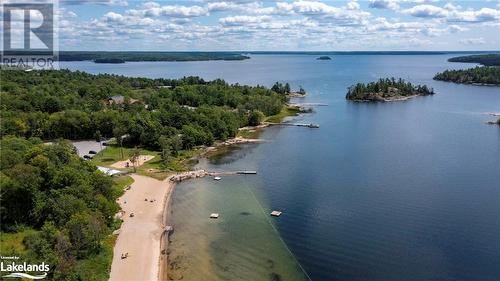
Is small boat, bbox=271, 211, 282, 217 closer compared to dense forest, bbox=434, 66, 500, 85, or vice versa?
small boat, bbox=271, 211, 282, 217

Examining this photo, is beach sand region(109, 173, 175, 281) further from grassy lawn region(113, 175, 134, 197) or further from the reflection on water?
the reflection on water

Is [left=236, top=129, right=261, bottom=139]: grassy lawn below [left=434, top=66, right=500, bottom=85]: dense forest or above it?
below

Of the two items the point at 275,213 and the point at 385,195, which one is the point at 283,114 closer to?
the point at 385,195

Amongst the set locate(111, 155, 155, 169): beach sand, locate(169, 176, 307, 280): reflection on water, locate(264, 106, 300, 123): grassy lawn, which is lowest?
locate(169, 176, 307, 280): reflection on water

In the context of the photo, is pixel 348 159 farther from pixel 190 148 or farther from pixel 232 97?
pixel 232 97

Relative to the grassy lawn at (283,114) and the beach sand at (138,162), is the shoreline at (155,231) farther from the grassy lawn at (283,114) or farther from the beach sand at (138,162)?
the grassy lawn at (283,114)

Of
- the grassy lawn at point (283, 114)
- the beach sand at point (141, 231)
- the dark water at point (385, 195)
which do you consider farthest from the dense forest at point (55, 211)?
the grassy lawn at point (283, 114)

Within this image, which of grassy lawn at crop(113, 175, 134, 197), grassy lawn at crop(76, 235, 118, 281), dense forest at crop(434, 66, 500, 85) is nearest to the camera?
grassy lawn at crop(76, 235, 118, 281)

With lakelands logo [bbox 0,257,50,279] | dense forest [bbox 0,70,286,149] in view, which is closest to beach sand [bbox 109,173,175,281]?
lakelands logo [bbox 0,257,50,279]
